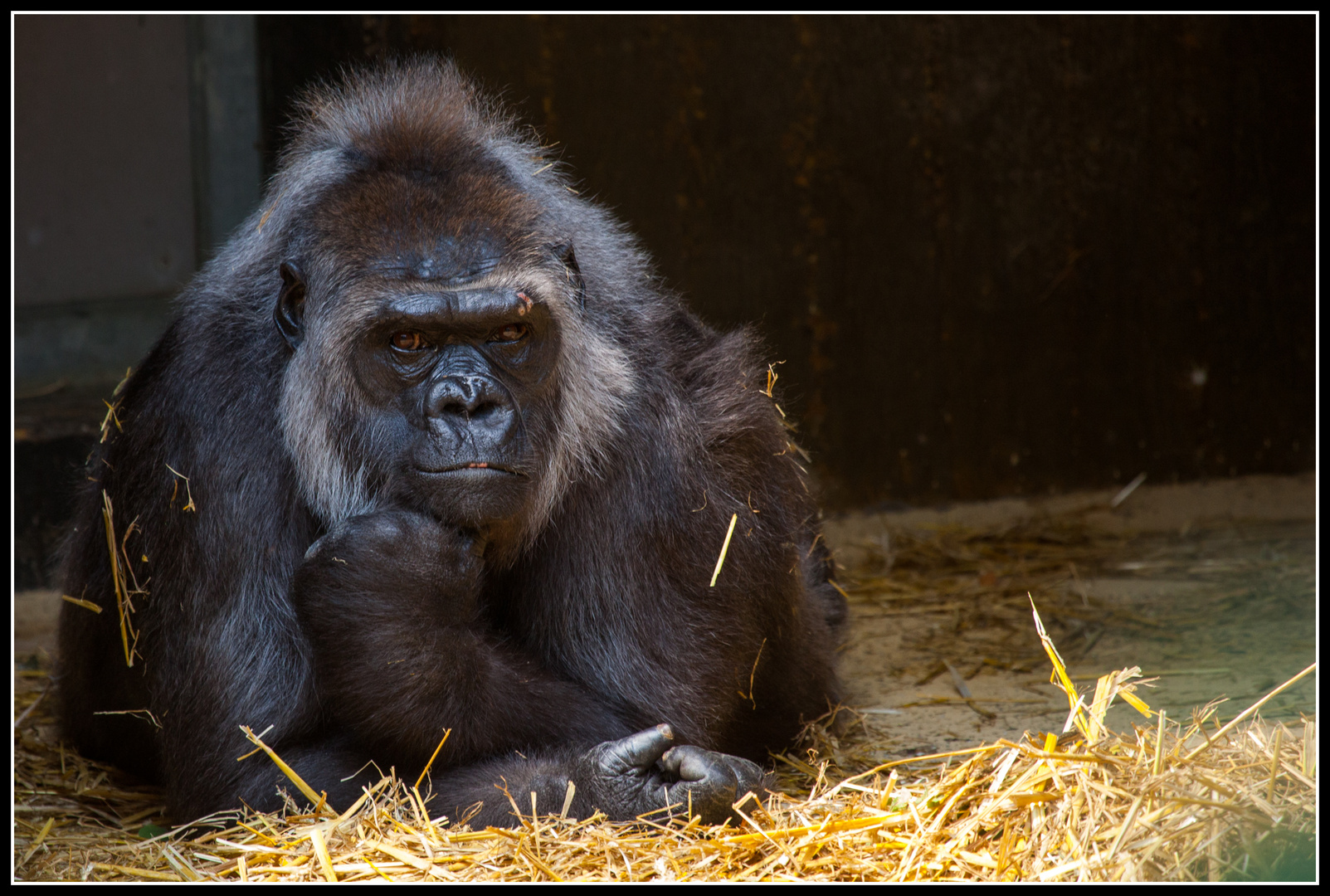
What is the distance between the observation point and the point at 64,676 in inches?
188

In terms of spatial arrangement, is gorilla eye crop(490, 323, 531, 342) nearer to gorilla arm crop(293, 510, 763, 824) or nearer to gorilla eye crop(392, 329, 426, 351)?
gorilla eye crop(392, 329, 426, 351)

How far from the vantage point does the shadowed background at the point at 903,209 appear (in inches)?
291

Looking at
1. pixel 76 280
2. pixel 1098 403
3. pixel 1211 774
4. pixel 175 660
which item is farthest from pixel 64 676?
pixel 1098 403

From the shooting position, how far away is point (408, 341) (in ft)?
12.1

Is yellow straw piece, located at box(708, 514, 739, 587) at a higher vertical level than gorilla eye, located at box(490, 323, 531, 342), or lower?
lower

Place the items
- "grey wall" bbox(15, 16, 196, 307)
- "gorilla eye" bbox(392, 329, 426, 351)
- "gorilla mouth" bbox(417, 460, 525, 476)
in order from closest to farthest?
"gorilla mouth" bbox(417, 460, 525, 476) → "gorilla eye" bbox(392, 329, 426, 351) → "grey wall" bbox(15, 16, 196, 307)

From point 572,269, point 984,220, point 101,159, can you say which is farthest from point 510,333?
point 101,159

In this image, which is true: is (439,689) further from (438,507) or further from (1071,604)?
(1071,604)

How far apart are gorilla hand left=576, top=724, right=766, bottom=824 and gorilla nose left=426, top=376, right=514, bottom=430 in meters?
0.96

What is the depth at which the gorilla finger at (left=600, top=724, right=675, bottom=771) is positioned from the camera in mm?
3562

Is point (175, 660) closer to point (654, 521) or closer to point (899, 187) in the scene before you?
point (654, 521)

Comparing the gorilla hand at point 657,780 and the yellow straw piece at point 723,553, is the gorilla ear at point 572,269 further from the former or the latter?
the gorilla hand at point 657,780

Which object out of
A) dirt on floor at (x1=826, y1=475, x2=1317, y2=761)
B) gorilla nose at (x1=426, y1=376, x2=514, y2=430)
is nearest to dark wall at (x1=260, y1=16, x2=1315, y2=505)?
dirt on floor at (x1=826, y1=475, x2=1317, y2=761)

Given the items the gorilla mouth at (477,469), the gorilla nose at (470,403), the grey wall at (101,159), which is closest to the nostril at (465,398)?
the gorilla nose at (470,403)
